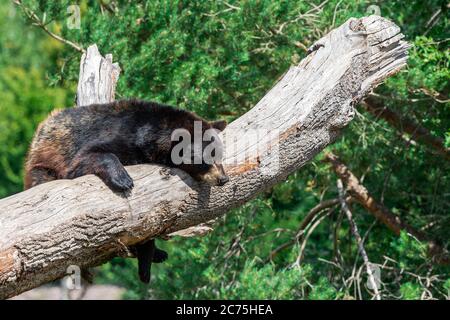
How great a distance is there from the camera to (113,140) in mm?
5465

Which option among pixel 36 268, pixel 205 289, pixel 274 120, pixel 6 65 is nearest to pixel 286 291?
pixel 205 289

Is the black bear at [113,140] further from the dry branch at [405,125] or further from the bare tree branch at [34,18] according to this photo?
the dry branch at [405,125]

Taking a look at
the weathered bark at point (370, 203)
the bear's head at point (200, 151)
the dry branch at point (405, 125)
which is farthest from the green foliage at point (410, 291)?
the bear's head at point (200, 151)

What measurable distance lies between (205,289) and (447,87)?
340 cm

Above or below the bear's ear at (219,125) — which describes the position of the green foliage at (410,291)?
below

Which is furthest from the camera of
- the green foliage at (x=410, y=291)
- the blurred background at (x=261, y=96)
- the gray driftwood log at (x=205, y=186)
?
the blurred background at (x=261, y=96)

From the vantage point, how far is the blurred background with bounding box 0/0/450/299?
8.16 meters

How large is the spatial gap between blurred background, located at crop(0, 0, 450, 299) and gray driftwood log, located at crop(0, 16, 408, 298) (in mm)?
2423

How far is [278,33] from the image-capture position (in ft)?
27.7

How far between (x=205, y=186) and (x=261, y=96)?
12.9 feet

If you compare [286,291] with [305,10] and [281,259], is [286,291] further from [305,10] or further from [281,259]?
[305,10]

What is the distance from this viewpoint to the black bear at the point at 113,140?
17.4 ft

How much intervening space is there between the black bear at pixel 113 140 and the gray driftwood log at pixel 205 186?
27 cm

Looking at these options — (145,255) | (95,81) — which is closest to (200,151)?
(145,255)
